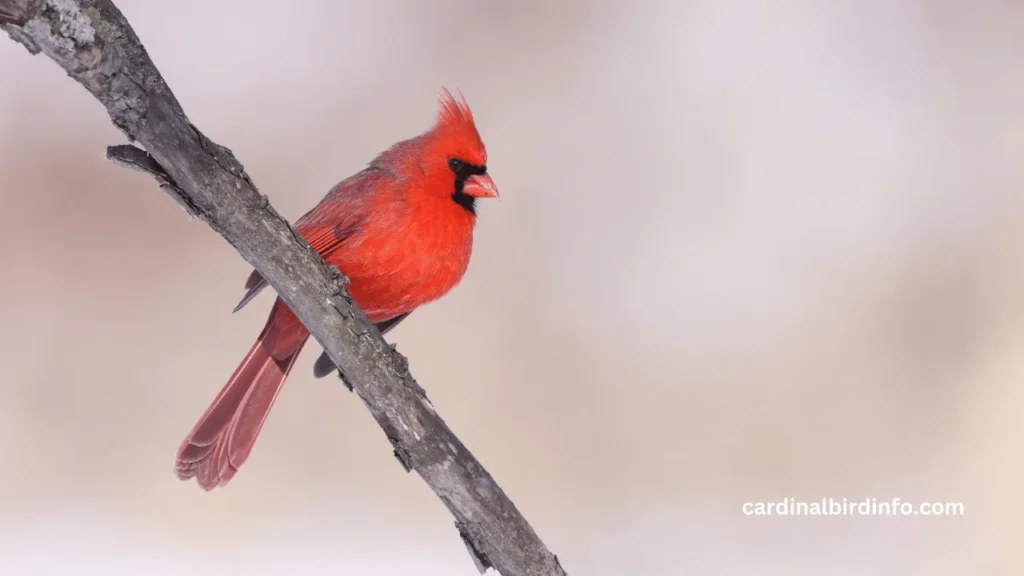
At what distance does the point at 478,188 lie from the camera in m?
1.46

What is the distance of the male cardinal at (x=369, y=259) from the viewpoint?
133 centimetres

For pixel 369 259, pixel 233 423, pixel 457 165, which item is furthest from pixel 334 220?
pixel 233 423

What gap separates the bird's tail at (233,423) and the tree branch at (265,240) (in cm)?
38

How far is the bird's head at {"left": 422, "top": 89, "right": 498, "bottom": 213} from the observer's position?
4.79 ft

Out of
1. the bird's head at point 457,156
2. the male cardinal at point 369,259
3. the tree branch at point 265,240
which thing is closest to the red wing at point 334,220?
the male cardinal at point 369,259

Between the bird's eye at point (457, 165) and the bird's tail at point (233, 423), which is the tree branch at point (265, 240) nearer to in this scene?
the bird's tail at point (233, 423)

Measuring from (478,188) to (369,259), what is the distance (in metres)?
0.24

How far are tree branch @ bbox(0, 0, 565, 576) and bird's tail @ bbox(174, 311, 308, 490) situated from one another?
0.38 meters

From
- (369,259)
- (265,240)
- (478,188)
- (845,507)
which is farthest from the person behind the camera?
(845,507)

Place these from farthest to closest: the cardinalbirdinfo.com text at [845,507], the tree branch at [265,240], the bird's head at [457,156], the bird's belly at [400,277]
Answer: the cardinalbirdinfo.com text at [845,507]
the bird's head at [457,156]
the bird's belly at [400,277]
the tree branch at [265,240]

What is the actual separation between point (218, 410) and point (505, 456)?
1.00 m

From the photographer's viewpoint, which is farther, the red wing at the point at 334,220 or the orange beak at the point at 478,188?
the orange beak at the point at 478,188

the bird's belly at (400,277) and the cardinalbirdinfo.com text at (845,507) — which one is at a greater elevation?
the cardinalbirdinfo.com text at (845,507)

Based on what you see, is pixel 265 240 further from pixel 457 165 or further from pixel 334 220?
pixel 457 165
